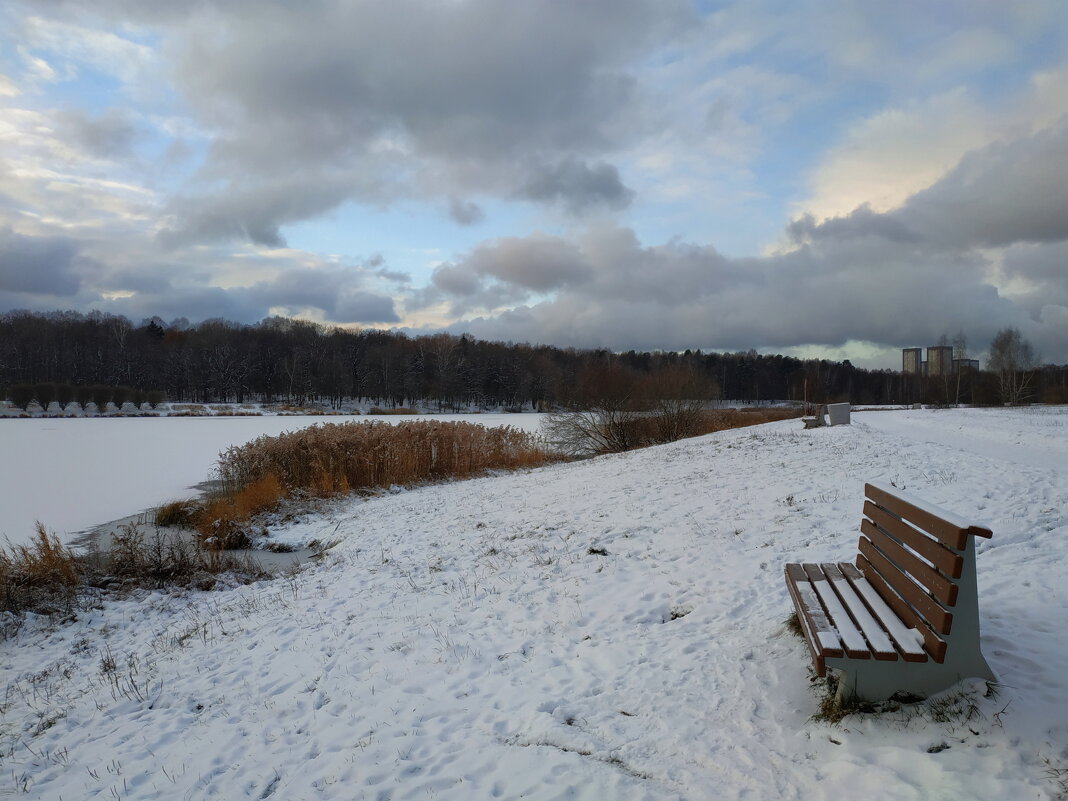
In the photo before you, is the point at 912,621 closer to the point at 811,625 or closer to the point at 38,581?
the point at 811,625

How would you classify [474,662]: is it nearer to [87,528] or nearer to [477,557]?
[477,557]

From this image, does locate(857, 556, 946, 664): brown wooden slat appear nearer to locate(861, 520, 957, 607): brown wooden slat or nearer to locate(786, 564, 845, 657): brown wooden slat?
locate(861, 520, 957, 607): brown wooden slat

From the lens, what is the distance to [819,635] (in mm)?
3570

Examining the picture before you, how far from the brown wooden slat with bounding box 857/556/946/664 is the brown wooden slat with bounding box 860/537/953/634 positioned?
0.04 metres

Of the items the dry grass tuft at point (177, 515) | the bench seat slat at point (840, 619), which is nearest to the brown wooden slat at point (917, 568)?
the bench seat slat at point (840, 619)

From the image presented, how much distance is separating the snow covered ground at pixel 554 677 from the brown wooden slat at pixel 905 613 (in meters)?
0.34

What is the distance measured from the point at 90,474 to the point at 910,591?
25500 millimetres

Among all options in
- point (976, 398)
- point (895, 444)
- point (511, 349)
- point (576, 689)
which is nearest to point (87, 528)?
point (576, 689)

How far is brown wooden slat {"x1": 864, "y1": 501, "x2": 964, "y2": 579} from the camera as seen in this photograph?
3180 mm

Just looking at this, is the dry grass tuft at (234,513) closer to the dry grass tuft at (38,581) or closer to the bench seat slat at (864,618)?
the dry grass tuft at (38,581)

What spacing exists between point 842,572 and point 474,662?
3133 mm

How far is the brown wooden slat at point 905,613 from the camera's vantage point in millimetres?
3373

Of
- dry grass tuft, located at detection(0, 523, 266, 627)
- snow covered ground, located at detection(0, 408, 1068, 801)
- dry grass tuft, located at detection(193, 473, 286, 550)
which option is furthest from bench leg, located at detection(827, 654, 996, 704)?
dry grass tuft, located at detection(193, 473, 286, 550)

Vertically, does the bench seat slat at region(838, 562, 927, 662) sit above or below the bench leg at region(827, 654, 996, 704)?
above
